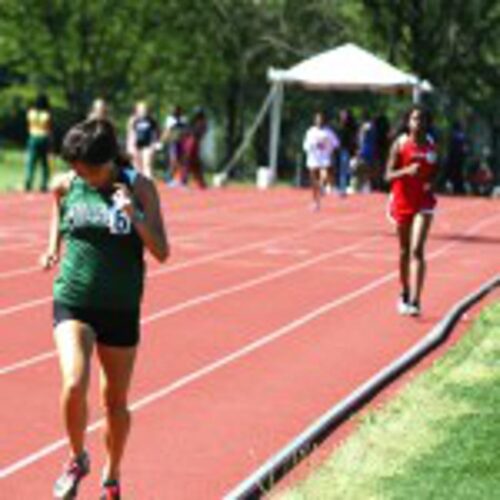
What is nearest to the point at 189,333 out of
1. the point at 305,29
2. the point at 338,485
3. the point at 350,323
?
the point at 350,323

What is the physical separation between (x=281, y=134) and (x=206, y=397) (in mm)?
45094

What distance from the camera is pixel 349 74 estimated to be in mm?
39531

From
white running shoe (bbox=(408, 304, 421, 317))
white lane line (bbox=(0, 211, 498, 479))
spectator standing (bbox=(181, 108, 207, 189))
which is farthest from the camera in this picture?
spectator standing (bbox=(181, 108, 207, 189))

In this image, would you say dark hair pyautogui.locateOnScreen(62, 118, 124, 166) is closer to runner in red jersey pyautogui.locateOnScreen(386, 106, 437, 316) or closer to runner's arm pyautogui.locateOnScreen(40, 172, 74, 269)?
runner's arm pyautogui.locateOnScreen(40, 172, 74, 269)

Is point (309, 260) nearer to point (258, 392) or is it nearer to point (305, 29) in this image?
point (258, 392)

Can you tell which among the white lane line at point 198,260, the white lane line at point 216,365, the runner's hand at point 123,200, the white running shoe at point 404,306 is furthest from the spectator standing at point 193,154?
the runner's hand at point 123,200

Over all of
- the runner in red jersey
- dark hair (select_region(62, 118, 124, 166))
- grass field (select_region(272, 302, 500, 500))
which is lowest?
grass field (select_region(272, 302, 500, 500))

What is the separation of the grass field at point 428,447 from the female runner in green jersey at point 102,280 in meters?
1.00

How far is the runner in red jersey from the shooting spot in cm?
1602

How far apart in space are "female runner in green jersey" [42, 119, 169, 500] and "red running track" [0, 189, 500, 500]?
0.69 m

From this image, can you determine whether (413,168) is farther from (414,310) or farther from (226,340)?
(226,340)

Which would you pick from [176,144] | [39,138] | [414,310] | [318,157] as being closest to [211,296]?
[414,310]

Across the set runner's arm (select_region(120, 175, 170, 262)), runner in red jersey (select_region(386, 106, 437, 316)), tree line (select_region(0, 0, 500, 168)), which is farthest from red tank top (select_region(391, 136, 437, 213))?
tree line (select_region(0, 0, 500, 168))

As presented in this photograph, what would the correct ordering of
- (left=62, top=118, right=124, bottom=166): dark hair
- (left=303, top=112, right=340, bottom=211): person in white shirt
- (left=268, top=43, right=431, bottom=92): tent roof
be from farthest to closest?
1. (left=268, top=43, right=431, bottom=92): tent roof
2. (left=303, top=112, right=340, bottom=211): person in white shirt
3. (left=62, top=118, right=124, bottom=166): dark hair
